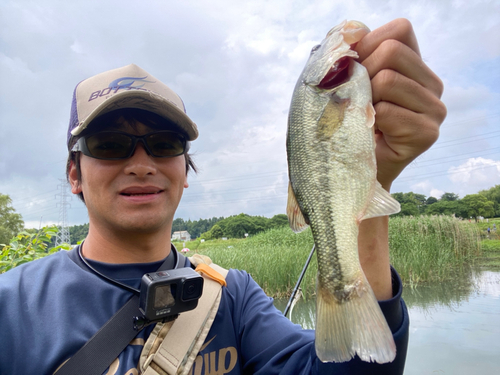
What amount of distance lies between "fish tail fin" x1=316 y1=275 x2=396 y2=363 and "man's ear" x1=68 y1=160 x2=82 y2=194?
1584 mm

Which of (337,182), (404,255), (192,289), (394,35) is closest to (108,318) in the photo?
(192,289)

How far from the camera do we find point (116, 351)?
1.36m

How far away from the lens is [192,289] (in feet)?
5.00

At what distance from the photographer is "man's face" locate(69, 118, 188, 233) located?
1.63 m

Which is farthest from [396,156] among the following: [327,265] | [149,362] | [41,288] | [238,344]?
[41,288]

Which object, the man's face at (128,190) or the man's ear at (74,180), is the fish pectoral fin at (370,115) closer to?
the man's face at (128,190)

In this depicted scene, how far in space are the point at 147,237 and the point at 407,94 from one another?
144cm

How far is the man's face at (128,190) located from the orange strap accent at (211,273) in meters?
0.32

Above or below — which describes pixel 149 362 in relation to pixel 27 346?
below

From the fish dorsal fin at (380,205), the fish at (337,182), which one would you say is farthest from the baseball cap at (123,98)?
the fish dorsal fin at (380,205)

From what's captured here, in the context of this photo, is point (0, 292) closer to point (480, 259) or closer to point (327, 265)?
point (327, 265)

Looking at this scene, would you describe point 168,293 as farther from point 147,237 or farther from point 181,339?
point 147,237

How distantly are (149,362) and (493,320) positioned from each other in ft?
26.9

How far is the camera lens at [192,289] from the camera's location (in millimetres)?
1508
